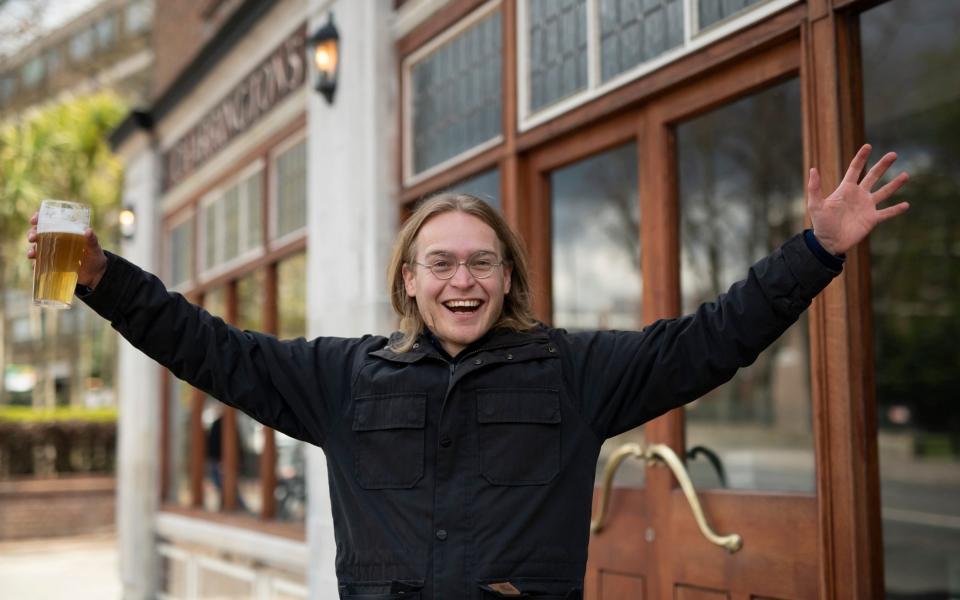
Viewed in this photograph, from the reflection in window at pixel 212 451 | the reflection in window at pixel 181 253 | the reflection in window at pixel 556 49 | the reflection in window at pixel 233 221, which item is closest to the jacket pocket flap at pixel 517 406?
the reflection in window at pixel 556 49

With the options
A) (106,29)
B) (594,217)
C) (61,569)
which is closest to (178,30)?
(594,217)

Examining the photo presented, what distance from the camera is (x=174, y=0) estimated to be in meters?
11.5

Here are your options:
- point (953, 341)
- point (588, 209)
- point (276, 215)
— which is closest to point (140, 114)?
point (276, 215)

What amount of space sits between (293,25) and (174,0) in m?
4.96

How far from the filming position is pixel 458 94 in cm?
531

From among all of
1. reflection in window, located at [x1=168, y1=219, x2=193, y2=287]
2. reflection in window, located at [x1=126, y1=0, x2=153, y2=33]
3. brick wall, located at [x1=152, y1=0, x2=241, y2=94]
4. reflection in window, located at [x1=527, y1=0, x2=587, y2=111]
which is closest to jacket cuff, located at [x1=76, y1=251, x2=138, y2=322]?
reflection in window, located at [x1=527, y1=0, x2=587, y2=111]

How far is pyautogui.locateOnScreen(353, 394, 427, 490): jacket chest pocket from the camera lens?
2.33 meters

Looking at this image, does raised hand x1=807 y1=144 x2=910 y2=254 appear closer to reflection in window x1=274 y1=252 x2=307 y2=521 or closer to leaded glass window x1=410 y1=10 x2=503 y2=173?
leaded glass window x1=410 y1=10 x2=503 y2=173

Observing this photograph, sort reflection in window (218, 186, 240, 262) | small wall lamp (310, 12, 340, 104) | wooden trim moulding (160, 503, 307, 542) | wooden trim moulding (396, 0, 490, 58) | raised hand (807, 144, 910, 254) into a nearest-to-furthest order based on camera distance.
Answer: raised hand (807, 144, 910, 254) < wooden trim moulding (396, 0, 490, 58) < small wall lamp (310, 12, 340, 104) < wooden trim moulding (160, 503, 307, 542) < reflection in window (218, 186, 240, 262)

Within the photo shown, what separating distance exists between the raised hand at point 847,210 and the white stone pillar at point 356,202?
3.64m

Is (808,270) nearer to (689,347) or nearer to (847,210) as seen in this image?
(847,210)

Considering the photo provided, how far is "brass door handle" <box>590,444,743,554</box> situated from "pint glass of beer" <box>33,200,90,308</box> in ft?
7.11

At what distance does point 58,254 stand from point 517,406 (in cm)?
109

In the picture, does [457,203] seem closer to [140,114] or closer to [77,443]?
[140,114]
